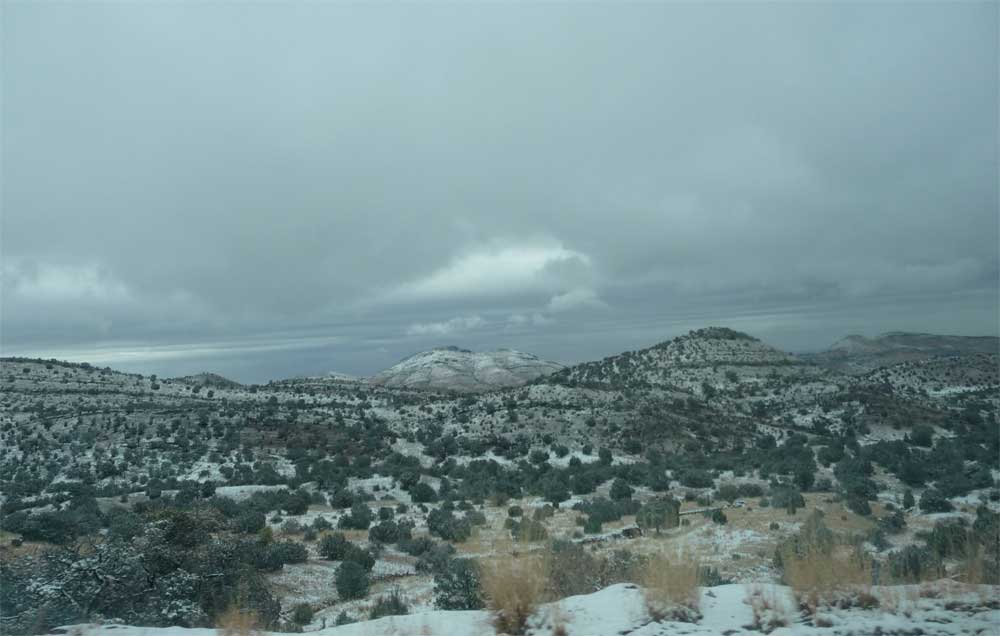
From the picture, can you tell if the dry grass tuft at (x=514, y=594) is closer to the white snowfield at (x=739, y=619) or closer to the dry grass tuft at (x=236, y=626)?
the white snowfield at (x=739, y=619)

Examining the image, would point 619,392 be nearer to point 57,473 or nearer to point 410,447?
point 410,447

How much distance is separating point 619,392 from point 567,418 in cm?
1094

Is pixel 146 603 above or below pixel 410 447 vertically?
above

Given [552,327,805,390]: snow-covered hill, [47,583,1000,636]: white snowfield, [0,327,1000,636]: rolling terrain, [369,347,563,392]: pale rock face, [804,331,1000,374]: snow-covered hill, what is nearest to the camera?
[47,583,1000,636]: white snowfield

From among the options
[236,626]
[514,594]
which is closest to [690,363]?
[514,594]

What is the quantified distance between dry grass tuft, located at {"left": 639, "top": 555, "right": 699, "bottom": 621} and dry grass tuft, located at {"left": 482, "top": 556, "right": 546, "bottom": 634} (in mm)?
1489

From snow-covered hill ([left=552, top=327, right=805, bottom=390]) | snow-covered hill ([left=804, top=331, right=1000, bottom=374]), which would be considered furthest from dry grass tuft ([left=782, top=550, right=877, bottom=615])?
snow-covered hill ([left=804, top=331, right=1000, bottom=374])

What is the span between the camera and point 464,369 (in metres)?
134

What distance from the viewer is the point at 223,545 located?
1271 centimetres

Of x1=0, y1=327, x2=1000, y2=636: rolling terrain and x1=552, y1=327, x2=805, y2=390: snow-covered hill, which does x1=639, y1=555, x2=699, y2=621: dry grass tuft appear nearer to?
x1=0, y1=327, x2=1000, y2=636: rolling terrain

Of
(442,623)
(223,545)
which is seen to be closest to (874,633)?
(442,623)

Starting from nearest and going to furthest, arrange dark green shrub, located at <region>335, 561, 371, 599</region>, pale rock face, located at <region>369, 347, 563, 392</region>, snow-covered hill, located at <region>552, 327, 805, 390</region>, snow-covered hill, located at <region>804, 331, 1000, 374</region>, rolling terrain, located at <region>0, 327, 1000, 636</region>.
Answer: rolling terrain, located at <region>0, 327, 1000, 636</region> < dark green shrub, located at <region>335, 561, 371, 599</region> < snow-covered hill, located at <region>552, 327, 805, 390</region> < snow-covered hill, located at <region>804, 331, 1000, 374</region> < pale rock face, located at <region>369, 347, 563, 392</region>

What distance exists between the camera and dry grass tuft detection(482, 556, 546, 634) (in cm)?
810

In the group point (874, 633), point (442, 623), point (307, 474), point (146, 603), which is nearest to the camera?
point (874, 633)
